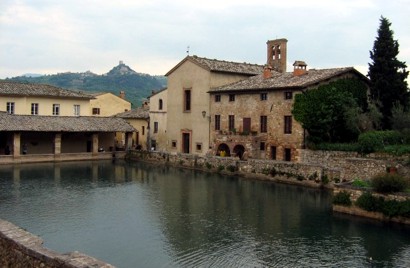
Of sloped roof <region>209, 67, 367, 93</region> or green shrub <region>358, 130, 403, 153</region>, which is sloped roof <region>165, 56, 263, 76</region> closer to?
sloped roof <region>209, 67, 367, 93</region>

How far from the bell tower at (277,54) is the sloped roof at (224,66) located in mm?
2220

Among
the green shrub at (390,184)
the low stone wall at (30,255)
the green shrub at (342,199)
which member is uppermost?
the green shrub at (390,184)

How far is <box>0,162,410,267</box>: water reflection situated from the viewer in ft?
49.4

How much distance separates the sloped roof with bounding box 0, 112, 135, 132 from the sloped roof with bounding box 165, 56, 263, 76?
27.3ft

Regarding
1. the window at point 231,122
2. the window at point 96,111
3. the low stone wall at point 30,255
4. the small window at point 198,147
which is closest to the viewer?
the low stone wall at point 30,255

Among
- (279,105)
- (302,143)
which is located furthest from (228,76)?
(302,143)

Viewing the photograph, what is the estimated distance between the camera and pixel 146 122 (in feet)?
170

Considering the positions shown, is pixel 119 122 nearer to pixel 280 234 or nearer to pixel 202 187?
pixel 202 187

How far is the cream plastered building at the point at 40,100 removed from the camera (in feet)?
146

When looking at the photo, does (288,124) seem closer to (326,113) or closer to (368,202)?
(326,113)

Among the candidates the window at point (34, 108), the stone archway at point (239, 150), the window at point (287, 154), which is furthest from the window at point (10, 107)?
the window at point (287, 154)

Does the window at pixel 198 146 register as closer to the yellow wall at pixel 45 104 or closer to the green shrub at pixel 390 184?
the yellow wall at pixel 45 104

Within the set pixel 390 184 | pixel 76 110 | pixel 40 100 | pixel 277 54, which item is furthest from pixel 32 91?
pixel 390 184

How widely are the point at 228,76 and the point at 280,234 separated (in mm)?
26200
